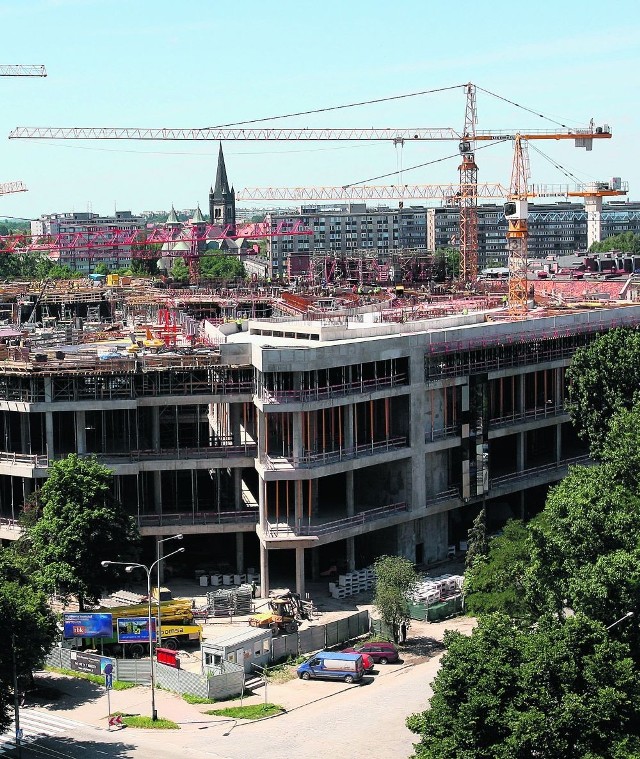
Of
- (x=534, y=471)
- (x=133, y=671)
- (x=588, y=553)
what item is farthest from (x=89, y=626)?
(x=534, y=471)

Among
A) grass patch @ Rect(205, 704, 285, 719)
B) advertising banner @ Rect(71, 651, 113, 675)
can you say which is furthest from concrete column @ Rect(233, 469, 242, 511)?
grass patch @ Rect(205, 704, 285, 719)

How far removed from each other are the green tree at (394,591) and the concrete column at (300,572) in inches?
303

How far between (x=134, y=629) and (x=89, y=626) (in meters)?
2.71

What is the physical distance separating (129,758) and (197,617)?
23387mm

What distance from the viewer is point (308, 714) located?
7888 cm

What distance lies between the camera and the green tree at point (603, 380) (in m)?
110

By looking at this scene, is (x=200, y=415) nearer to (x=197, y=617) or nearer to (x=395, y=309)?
(x=197, y=617)

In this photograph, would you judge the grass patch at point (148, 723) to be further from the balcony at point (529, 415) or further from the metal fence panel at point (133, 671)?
the balcony at point (529, 415)

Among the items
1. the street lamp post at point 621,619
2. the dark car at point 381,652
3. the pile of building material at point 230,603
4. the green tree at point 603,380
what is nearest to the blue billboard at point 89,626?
the pile of building material at point 230,603

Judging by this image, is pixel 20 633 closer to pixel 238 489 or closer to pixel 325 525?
pixel 325 525

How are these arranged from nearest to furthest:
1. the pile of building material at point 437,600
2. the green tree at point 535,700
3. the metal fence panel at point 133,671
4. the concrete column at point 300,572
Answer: the green tree at point 535,700, the metal fence panel at point 133,671, the pile of building material at point 437,600, the concrete column at point 300,572

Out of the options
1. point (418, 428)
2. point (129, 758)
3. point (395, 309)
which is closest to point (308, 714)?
point (129, 758)

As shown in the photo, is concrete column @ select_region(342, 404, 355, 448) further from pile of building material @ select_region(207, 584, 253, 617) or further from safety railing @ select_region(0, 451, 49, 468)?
safety railing @ select_region(0, 451, 49, 468)

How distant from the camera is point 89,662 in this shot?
86500mm
